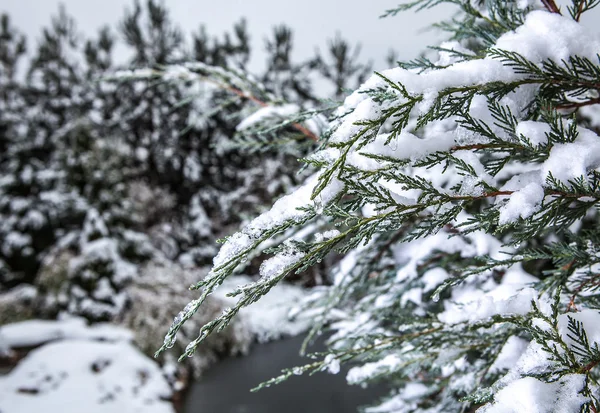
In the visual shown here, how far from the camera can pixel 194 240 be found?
9.80 metres

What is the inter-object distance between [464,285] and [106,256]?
230 inches

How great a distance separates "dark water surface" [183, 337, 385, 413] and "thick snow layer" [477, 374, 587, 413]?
3.89 m

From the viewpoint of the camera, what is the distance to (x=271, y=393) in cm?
473

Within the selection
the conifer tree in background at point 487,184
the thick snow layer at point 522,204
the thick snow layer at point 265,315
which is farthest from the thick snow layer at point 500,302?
the thick snow layer at point 265,315

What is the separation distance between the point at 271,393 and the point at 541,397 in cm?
457

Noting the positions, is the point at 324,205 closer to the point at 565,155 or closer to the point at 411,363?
the point at 565,155

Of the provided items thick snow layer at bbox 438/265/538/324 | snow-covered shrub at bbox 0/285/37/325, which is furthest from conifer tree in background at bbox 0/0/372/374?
thick snow layer at bbox 438/265/538/324

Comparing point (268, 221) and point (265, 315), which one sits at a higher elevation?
point (268, 221)

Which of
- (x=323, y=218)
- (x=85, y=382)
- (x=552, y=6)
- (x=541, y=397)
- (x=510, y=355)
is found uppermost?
(x=552, y=6)

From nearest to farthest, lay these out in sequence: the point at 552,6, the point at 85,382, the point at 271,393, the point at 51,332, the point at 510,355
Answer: the point at 552,6
the point at 510,355
the point at 85,382
the point at 271,393
the point at 51,332

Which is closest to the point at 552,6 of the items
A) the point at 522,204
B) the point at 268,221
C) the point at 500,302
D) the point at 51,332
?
the point at 522,204

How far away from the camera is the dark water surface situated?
4411mm

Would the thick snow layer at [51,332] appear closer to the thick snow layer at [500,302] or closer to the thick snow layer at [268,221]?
the thick snow layer at [500,302]

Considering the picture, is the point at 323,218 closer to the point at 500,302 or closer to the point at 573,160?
the point at 500,302
